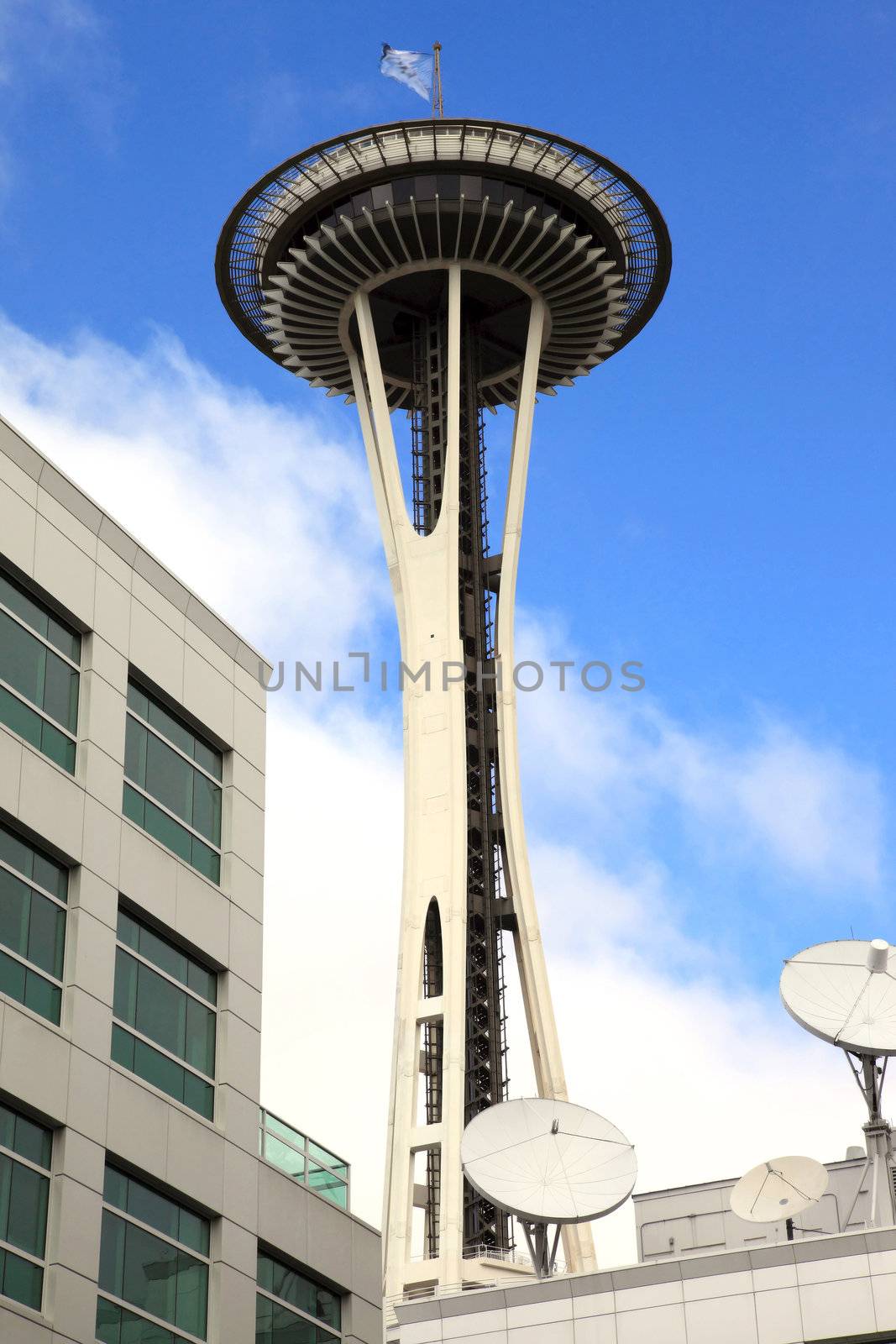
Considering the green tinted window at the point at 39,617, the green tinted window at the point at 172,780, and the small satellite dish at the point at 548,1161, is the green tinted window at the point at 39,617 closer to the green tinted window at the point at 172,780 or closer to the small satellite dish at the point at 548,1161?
the green tinted window at the point at 172,780

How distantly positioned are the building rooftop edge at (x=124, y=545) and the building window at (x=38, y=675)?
6.44ft

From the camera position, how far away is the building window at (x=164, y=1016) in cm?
3275

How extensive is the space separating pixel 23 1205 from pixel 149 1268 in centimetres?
342

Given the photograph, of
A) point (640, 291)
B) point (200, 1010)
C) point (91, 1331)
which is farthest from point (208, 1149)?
point (640, 291)

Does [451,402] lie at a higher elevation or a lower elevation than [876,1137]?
higher

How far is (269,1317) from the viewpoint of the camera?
3538cm

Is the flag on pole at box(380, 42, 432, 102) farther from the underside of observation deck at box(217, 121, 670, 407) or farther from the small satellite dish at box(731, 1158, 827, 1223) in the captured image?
the small satellite dish at box(731, 1158, 827, 1223)

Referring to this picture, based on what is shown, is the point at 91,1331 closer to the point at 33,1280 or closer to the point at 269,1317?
the point at 33,1280

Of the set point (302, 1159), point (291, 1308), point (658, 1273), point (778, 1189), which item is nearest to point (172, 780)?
point (302, 1159)

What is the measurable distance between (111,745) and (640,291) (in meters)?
55.4

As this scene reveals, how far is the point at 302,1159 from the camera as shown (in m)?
37.7

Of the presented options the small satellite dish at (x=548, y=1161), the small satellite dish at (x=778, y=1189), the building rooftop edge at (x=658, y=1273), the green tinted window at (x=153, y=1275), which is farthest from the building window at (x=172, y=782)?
the small satellite dish at (x=778, y=1189)

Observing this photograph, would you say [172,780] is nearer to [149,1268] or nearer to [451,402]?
[149,1268]

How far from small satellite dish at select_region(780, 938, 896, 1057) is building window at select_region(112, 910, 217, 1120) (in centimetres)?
1112
